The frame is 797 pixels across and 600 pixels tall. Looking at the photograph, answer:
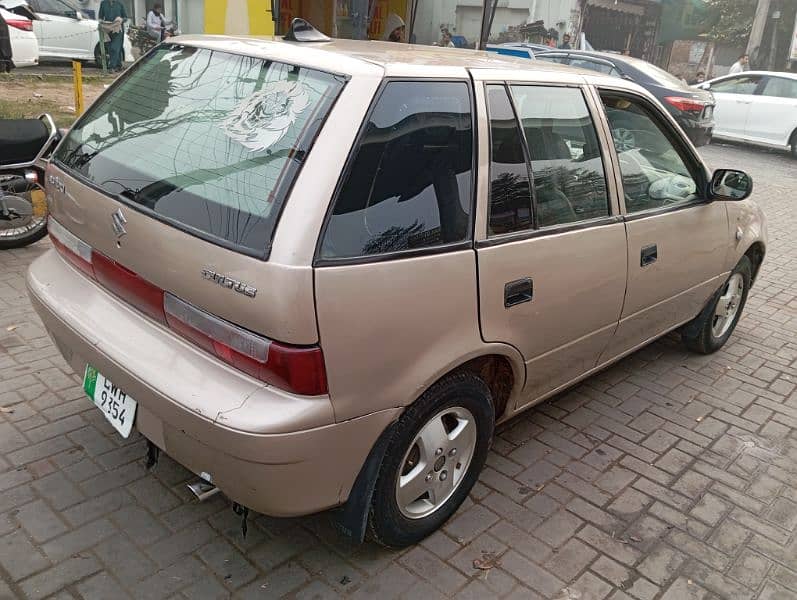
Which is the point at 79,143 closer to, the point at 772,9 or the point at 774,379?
the point at 774,379

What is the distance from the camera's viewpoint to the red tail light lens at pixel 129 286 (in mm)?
2418

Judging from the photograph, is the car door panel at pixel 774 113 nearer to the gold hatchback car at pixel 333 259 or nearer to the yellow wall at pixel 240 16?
the yellow wall at pixel 240 16

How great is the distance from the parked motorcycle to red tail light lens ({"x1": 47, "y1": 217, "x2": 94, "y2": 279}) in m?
2.49

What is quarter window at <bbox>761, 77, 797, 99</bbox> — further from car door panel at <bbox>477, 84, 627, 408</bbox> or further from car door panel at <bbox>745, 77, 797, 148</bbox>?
car door panel at <bbox>477, 84, 627, 408</bbox>

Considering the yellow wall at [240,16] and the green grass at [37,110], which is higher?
the yellow wall at [240,16]

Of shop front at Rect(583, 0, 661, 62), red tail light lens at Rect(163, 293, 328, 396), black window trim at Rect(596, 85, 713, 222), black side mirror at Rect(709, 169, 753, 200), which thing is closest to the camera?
red tail light lens at Rect(163, 293, 328, 396)

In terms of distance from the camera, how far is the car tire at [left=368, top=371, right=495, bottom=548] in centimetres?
250

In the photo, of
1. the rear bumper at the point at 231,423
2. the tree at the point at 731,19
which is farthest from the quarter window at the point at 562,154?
the tree at the point at 731,19

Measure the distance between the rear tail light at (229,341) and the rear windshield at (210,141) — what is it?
250mm

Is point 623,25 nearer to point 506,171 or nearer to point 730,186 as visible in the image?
point 730,186

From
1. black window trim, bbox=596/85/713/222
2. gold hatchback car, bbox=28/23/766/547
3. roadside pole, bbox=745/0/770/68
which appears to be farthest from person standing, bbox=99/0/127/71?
roadside pole, bbox=745/0/770/68

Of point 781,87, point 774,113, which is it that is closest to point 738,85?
point 781,87

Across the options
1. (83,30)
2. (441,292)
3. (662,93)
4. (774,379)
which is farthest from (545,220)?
(83,30)

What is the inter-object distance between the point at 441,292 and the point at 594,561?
4.24ft
